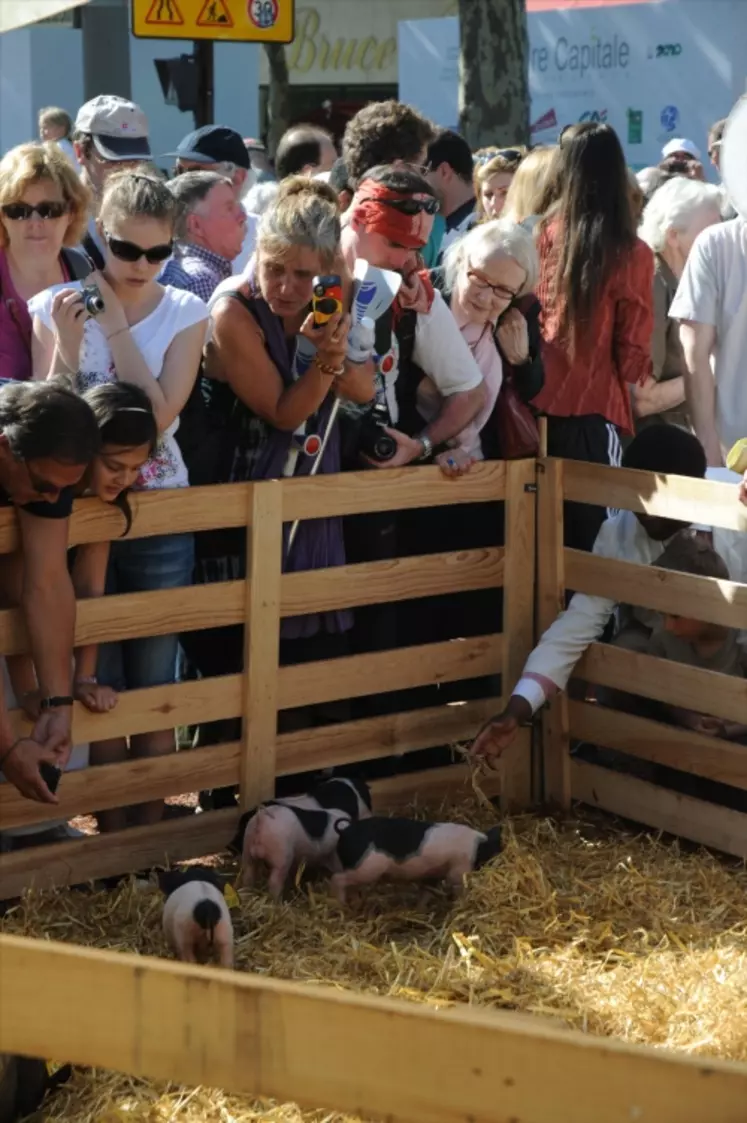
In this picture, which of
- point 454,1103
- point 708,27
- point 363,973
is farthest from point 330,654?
point 708,27

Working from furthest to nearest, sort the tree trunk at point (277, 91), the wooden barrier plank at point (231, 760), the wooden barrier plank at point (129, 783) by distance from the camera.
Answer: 1. the tree trunk at point (277, 91)
2. the wooden barrier plank at point (231, 760)
3. the wooden barrier plank at point (129, 783)

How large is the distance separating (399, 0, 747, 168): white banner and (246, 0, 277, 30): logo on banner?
24.8ft

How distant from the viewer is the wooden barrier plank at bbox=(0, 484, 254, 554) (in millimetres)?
4594

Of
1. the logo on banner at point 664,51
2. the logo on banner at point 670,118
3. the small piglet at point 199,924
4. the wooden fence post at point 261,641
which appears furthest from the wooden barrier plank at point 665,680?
the logo on banner at point 664,51

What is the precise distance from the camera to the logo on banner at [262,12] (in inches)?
334

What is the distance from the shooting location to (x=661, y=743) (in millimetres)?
5402

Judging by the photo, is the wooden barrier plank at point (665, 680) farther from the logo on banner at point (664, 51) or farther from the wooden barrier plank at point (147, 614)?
the logo on banner at point (664, 51)

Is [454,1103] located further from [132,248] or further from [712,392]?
[712,392]

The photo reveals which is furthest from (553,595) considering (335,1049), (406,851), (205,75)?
(205,75)

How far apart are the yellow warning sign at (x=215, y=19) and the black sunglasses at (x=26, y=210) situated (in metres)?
3.30

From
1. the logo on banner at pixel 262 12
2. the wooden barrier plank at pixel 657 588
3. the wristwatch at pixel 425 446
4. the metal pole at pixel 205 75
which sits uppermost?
the logo on banner at pixel 262 12

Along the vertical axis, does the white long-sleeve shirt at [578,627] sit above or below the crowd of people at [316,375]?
below

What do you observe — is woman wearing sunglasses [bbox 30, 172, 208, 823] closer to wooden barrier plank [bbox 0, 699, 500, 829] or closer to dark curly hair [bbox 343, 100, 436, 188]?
wooden barrier plank [bbox 0, 699, 500, 829]

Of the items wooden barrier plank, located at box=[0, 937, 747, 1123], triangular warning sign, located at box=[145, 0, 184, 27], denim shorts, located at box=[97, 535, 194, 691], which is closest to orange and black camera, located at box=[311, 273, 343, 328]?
denim shorts, located at box=[97, 535, 194, 691]
